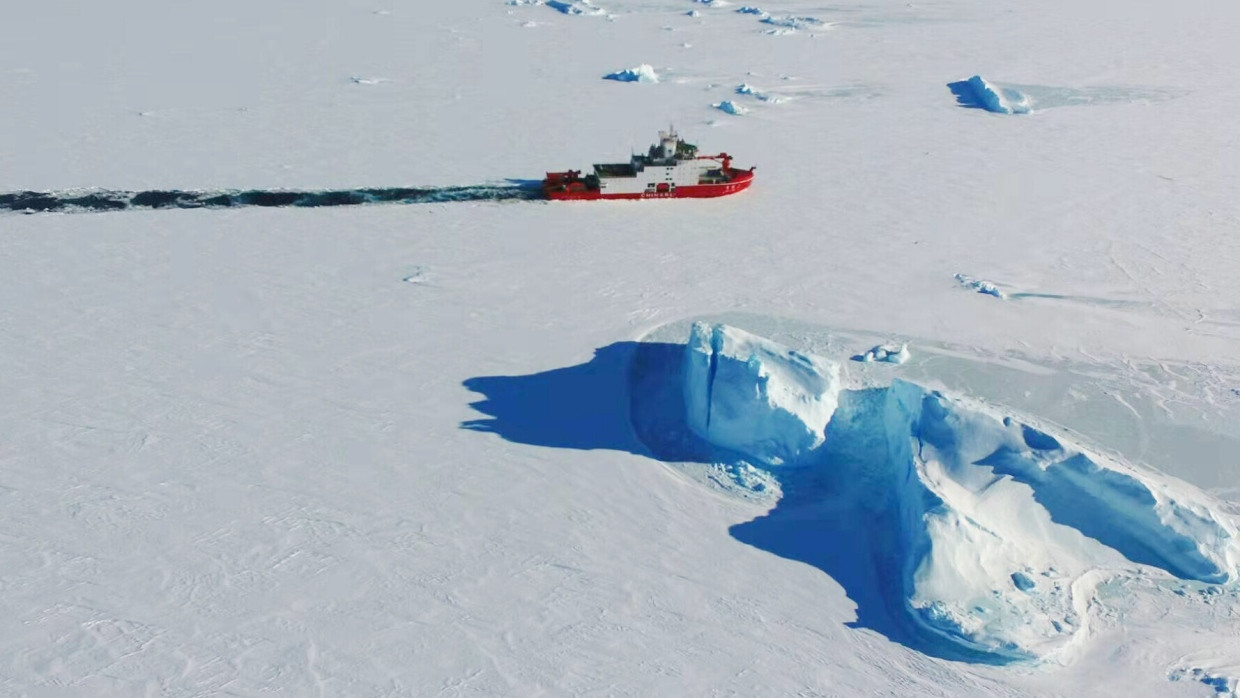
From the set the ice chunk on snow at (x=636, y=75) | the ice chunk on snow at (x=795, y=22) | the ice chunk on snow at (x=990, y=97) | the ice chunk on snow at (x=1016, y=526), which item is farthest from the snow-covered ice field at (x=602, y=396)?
the ice chunk on snow at (x=795, y=22)

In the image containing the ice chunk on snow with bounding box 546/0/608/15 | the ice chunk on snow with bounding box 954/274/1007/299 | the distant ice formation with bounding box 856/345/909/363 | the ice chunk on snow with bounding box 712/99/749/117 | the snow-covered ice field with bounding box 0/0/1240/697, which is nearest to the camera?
the snow-covered ice field with bounding box 0/0/1240/697

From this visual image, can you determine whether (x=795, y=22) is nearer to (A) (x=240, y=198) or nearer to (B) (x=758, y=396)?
(A) (x=240, y=198)

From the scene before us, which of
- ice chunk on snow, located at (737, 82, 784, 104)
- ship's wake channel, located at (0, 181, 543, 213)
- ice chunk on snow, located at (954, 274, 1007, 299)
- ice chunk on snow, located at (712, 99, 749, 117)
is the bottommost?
ice chunk on snow, located at (954, 274, 1007, 299)

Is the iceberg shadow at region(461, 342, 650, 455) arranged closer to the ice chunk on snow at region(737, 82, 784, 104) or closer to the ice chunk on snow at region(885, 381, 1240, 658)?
the ice chunk on snow at region(885, 381, 1240, 658)

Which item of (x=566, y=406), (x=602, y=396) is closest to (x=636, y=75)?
(x=602, y=396)

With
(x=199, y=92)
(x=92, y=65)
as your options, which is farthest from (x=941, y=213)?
(x=92, y=65)

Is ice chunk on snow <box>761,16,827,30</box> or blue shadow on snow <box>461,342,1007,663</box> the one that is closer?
blue shadow on snow <box>461,342,1007,663</box>

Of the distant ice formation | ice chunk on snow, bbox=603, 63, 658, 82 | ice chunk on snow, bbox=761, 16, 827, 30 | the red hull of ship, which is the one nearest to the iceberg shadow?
the distant ice formation
